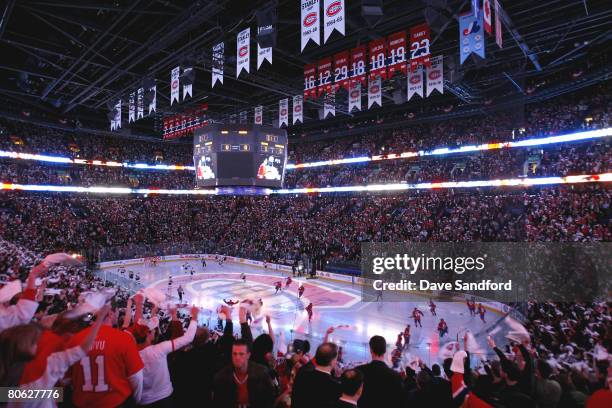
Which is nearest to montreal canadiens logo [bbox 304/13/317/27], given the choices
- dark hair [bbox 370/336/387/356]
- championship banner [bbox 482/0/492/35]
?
championship banner [bbox 482/0/492/35]

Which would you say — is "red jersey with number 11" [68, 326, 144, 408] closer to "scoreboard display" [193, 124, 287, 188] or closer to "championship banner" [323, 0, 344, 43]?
"championship banner" [323, 0, 344, 43]

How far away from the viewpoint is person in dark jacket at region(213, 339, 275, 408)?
3160 millimetres

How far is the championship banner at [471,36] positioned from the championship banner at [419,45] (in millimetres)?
1864

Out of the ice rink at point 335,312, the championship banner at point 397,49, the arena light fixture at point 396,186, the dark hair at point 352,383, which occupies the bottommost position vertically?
the ice rink at point 335,312

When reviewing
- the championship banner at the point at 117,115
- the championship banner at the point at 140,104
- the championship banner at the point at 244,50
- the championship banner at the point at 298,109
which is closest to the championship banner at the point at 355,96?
the championship banner at the point at 298,109

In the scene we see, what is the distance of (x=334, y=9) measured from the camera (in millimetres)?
11422

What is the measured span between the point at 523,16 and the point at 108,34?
22020 mm

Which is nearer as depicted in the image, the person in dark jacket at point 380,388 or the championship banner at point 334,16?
the person in dark jacket at point 380,388

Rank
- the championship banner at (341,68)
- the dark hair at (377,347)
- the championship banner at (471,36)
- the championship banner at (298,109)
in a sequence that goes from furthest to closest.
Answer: the championship banner at (298,109)
the championship banner at (341,68)
the championship banner at (471,36)
the dark hair at (377,347)

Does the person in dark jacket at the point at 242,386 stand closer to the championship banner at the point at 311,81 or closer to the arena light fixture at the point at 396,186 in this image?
the championship banner at the point at 311,81

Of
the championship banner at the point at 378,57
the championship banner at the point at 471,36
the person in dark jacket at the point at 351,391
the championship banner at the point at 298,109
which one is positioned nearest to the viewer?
the person in dark jacket at the point at 351,391

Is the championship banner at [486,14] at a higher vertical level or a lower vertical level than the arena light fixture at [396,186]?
higher

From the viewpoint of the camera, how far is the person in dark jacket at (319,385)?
117 inches

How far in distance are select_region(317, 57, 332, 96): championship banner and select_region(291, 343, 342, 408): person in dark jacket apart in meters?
17.4
